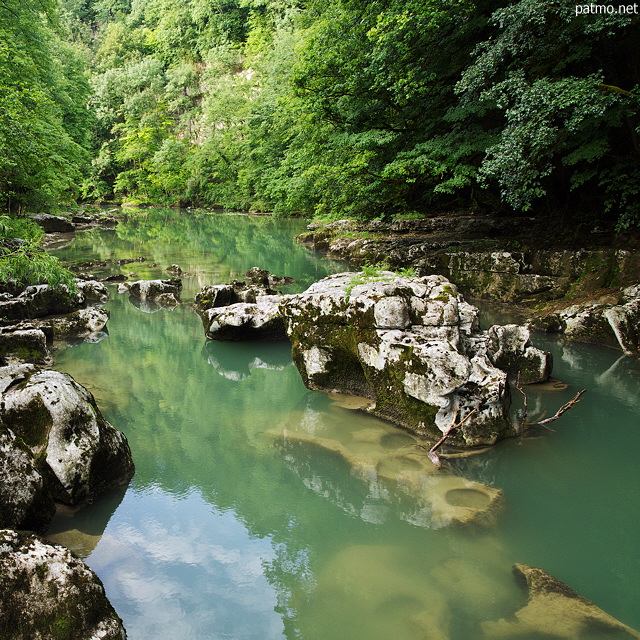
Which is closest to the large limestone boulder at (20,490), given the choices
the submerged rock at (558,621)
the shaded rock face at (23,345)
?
the submerged rock at (558,621)

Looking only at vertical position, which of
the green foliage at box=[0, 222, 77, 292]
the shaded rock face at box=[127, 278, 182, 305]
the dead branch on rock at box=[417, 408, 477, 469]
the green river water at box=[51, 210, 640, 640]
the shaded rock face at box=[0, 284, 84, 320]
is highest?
the green foliage at box=[0, 222, 77, 292]

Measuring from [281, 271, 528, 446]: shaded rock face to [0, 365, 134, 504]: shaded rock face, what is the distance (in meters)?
3.34

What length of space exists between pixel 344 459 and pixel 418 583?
6.24 feet

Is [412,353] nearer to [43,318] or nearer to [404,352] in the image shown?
[404,352]

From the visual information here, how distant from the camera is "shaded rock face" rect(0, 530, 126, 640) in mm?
2768

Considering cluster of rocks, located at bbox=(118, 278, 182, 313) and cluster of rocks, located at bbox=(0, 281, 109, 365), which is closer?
cluster of rocks, located at bbox=(0, 281, 109, 365)

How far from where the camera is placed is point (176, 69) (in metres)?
57.5

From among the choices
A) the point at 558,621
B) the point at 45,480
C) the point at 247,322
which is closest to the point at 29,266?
the point at 247,322

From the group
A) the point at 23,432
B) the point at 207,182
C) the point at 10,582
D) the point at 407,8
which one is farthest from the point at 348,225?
the point at 207,182

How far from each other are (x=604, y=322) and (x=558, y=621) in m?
7.82

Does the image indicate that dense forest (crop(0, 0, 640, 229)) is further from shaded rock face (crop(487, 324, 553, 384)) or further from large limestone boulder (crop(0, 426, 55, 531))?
large limestone boulder (crop(0, 426, 55, 531))

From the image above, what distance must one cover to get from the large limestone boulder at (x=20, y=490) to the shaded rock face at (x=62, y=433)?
321 millimetres
